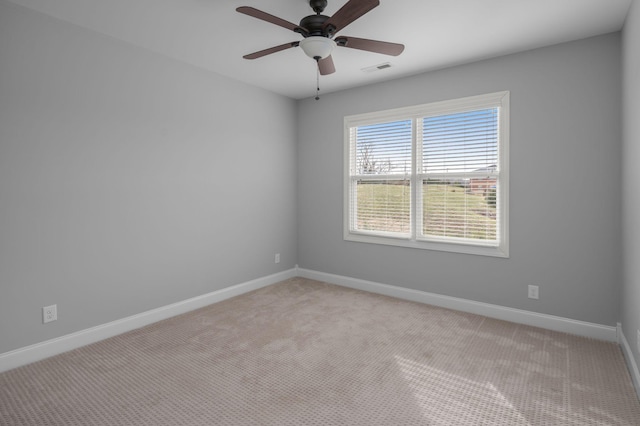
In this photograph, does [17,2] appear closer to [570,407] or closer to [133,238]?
[133,238]

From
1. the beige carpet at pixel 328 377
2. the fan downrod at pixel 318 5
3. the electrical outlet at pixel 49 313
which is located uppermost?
the fan downrod at pixel 318 5

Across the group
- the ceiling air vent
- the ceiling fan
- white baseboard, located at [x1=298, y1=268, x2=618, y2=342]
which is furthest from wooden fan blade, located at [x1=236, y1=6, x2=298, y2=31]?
white baseboard, located at [x1=298, y1=268, x2=618, y2=342]

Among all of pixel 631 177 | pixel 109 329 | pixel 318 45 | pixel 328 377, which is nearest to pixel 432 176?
pixel 631 177

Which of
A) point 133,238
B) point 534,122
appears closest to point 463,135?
point 534,122

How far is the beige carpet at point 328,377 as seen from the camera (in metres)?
1.98

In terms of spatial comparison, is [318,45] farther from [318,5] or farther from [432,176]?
[432,176]

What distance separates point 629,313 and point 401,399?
178cm

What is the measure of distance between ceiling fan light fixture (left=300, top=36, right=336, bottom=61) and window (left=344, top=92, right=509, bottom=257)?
1.83 metres

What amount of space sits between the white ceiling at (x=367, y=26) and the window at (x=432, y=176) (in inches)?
23.3

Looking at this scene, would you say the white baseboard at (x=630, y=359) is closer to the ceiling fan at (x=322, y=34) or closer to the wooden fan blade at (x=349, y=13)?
the ceiling fan at (x=322, y=34)

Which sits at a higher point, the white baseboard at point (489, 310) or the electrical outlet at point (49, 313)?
the electrical outlet at point (49, 313)

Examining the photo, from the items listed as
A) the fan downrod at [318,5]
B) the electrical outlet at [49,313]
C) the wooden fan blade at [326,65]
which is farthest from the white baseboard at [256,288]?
the fan downrod at [318,5]

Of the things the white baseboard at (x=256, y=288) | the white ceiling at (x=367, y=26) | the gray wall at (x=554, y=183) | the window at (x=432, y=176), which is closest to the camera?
the white ceiling at (x=367, y=26)

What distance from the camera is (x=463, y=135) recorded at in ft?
12.0
